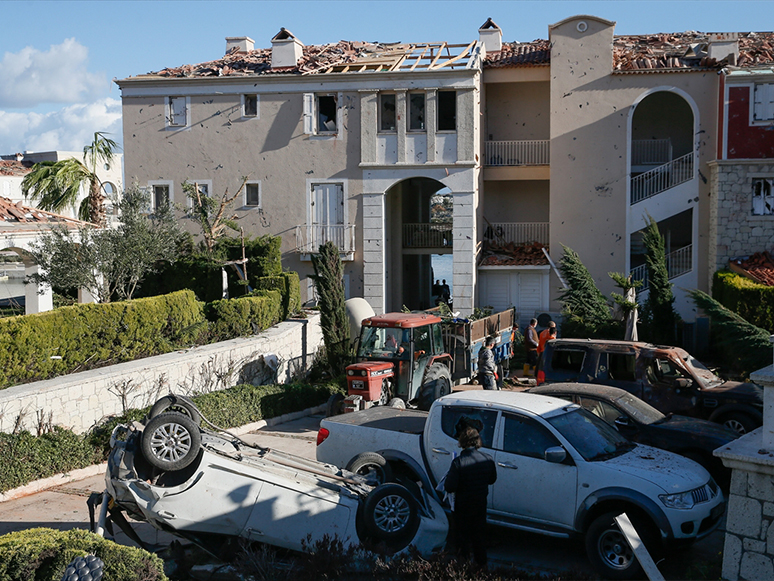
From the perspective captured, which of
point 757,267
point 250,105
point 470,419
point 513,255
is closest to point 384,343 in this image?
point 470,419

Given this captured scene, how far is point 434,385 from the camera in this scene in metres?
15.7

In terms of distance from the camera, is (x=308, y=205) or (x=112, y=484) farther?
(x=308, y=205)

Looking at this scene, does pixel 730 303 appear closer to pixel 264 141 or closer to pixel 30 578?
pixel 264 141

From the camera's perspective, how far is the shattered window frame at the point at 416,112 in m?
25.9

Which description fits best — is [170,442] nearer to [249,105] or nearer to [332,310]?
[332,310]

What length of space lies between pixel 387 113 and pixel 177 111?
25.8ft

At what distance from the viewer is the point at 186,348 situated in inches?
682

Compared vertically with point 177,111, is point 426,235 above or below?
below

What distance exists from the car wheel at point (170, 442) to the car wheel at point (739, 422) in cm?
894

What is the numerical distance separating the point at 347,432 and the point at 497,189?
69.5ft

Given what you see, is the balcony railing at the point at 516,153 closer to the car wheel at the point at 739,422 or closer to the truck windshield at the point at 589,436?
the car wheel at the point at 739,422

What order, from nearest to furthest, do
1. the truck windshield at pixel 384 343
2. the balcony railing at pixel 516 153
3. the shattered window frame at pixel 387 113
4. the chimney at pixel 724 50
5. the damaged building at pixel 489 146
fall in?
the truck windshield at pixel 384 343 < the chimney at pixel 724 50 < the damaged building at pixel 489 146 < the shattered window frame at pixel 387 113 < the balcony railing at pixel 516 153

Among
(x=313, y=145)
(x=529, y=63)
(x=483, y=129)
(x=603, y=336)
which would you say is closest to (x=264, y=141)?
(x=313, y=145)

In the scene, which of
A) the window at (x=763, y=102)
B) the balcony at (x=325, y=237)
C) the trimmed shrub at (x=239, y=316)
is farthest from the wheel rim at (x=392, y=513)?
the window at (x=763, y=102)
